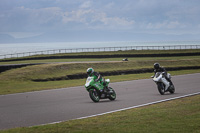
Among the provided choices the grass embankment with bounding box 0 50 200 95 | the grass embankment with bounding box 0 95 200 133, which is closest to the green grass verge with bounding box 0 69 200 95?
the grass embankment with bounding box 0 50 200 95

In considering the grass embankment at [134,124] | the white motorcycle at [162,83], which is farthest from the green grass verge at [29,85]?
the grass embankment at [134,124]

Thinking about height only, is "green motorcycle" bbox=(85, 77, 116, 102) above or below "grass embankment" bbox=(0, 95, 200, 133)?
above

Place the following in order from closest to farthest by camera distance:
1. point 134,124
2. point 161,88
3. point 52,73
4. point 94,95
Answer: point 134,124 → point 94,95 → point 161,88 → point 52,73

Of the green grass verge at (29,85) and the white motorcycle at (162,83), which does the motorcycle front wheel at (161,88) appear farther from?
the green grass verge at (29,85)

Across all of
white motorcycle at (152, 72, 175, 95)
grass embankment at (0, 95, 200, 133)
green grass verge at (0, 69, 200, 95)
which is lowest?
grass embankment at (0, 95, 200, 133)

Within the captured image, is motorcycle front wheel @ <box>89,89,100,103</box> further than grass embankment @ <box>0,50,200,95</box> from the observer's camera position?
No

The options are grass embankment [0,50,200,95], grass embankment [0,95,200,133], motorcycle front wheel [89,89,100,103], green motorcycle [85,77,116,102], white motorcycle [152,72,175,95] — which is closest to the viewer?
grass embankment [0,95,200,133]

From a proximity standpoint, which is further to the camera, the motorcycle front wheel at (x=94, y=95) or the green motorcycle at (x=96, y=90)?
the motorcycle front wheel at (x=94, y=95)

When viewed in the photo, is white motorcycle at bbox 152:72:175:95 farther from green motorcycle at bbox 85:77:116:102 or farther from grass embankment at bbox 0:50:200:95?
grass embankment at bbox 0:50:200:95

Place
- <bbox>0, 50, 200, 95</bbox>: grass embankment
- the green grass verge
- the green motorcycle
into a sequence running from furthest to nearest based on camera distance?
<bbox>0, 50, 200, 95</bbox>: grass embankment
the green grass verge
the green motorcycle

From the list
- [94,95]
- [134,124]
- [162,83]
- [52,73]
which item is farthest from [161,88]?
[52,73]

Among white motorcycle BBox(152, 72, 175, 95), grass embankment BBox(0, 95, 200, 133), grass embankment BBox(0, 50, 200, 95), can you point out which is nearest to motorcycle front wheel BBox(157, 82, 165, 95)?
white motorcycle BBox(152, 72, 175, 95)

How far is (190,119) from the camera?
10.0 m

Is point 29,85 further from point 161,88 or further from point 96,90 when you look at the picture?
point 96,90
